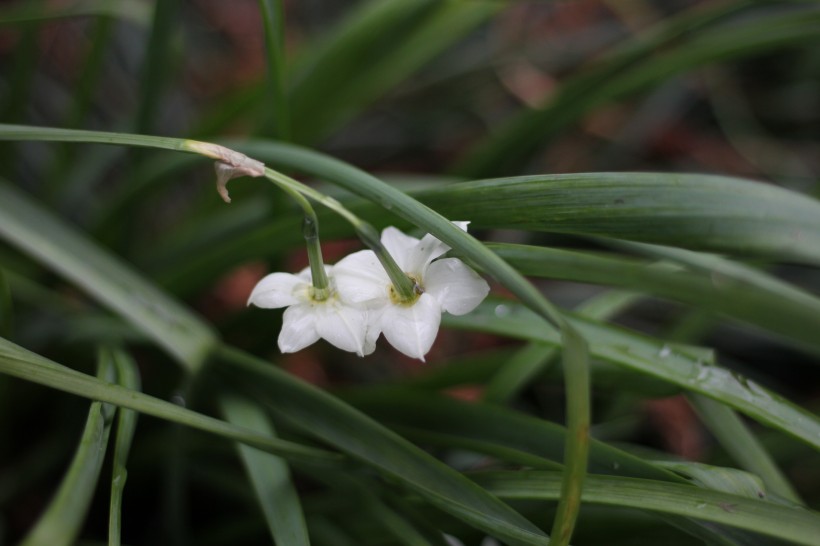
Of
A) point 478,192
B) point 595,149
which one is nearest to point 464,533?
point 478,192

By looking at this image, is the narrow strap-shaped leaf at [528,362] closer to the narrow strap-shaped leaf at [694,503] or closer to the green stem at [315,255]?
the narrow strap-shaped leaf at [694,503]

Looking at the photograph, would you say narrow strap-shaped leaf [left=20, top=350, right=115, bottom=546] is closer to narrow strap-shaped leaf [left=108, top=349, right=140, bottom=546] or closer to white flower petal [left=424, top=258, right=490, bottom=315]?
narrow strap-shaped leaf [left=108, top=349, right=140, bottom=546]

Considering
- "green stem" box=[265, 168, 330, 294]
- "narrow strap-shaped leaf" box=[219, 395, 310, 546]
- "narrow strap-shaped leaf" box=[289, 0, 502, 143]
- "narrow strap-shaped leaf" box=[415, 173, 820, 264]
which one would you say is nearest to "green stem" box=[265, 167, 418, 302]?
"green stem" box=[265, 168, 330, 294]

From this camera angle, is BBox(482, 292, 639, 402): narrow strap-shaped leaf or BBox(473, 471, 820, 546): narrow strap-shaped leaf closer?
BBox(473, 471, 820, 546): narrow strap-shaped leaf

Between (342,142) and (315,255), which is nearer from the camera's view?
(315,255)

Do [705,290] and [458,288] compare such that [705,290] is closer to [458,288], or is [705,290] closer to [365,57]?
[458,288]

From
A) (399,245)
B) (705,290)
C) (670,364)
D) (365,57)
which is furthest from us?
(365,57)

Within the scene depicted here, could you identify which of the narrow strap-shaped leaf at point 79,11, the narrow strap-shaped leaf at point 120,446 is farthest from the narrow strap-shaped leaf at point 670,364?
the narrow strap-shaped leaf at point 79,11

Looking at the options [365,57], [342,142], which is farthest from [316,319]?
[342,142]
